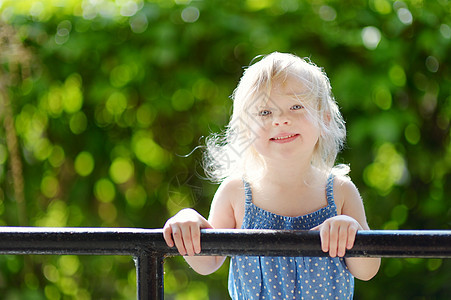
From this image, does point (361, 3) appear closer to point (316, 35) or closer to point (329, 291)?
point (316, 35)

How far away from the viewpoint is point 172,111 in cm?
230

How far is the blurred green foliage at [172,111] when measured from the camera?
6.89 ft

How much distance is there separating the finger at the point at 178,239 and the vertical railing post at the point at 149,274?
0.03m

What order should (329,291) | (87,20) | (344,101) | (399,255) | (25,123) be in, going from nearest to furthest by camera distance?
(399,255), (329,291), (344,101), (87,20), (25,123)

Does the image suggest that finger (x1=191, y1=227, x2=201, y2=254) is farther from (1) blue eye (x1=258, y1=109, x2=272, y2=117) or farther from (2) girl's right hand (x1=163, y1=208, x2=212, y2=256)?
(1) blue eye (x1=258, y1=109, x2=272, y2=117)

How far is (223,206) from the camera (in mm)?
1446

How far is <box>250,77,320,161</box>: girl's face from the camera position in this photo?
4.38 ft

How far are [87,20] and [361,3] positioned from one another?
37.3 inches

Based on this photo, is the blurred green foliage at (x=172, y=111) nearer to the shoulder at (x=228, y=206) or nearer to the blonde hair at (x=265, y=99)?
the blonde hair at (x=265, y=99)

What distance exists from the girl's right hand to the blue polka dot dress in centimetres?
33

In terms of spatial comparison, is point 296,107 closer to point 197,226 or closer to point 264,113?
point 264,113

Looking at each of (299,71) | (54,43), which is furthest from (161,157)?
(299,71)

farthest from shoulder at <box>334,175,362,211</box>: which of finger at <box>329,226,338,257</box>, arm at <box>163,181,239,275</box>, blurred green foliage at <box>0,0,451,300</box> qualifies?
blurred green foliage at <box>0,0,451,300</box>

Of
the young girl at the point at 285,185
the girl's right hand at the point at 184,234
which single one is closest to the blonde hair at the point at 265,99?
the young girl at the point at 285,185
